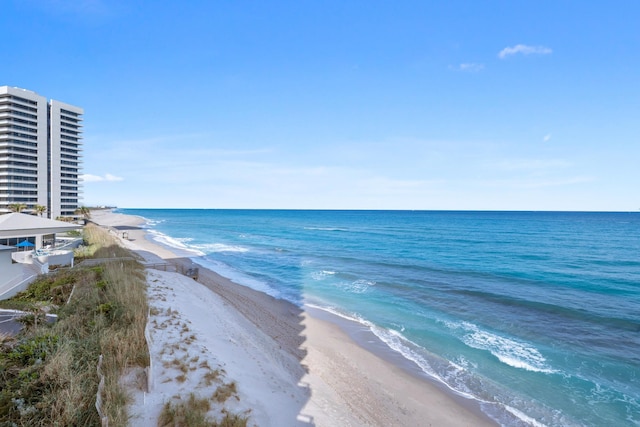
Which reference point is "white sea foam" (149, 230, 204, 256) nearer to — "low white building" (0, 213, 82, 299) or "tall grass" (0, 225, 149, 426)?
"low white building" (0, 213, 82, 299)

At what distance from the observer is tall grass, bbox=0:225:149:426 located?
454 centimetres

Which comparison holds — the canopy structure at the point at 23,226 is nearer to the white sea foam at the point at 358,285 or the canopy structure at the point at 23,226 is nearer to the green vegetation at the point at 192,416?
the green vegetation at the point at 192,416

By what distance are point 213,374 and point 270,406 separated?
130cm

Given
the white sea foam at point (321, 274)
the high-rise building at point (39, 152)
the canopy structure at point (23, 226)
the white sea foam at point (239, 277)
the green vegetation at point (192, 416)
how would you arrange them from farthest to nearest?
the high-rise building at point (39, 152) < the white sea foam at point (321, 274) < the white sea foam at point (239, 277) < the canopy structure at point (23, 226) < the green vegetation at point (192, 416)

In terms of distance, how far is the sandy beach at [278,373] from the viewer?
6.34 metres

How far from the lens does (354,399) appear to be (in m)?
8.80

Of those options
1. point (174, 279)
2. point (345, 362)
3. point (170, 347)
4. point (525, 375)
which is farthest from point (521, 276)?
point (170, 347)

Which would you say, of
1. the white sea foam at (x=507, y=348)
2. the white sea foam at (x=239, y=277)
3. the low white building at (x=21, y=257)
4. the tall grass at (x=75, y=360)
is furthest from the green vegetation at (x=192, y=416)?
the white sea foam at (x=239, y=277)

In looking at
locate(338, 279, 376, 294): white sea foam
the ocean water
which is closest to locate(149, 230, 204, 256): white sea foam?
the ocean water

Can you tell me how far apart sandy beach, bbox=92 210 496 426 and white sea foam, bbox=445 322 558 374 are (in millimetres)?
3445

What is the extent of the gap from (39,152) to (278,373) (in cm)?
8397

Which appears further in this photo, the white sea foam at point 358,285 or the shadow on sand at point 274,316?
the white sea foam at point 358,285

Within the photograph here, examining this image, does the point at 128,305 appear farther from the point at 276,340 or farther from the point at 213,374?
the point at 276,340

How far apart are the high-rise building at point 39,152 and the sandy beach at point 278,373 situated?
215 ft
